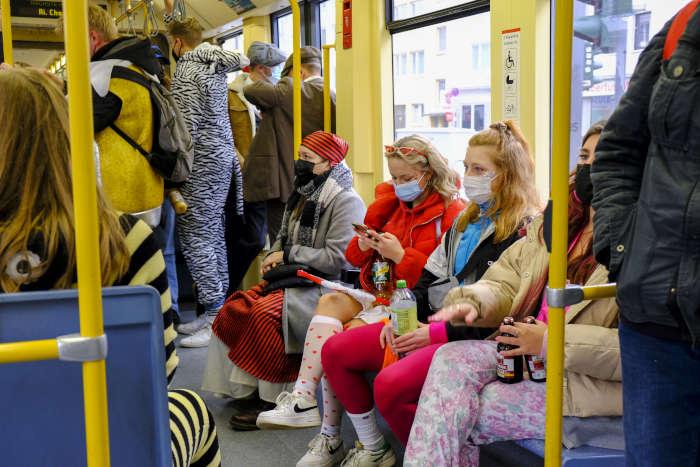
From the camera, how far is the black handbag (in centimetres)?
340

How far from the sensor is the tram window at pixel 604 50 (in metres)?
3.20

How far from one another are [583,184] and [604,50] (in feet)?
4.83

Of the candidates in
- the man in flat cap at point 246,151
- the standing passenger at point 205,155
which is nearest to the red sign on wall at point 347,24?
the man in flat cap at point 246,151

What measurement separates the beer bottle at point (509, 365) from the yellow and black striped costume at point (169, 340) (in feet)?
2.70

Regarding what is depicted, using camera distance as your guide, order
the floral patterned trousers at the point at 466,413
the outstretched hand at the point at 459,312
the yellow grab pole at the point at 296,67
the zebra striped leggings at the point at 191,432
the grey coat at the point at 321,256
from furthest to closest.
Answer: the yellow grab pole at the point at 296,67
the grey coat at the point at 321,256
the outstretched hand at the point at 459,312
the floral patterned trousers at the point at 466,413
the zebra striped leggings at the point at 191,432

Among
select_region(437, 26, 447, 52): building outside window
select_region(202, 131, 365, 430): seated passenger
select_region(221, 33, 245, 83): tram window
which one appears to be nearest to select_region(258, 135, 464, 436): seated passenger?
select_region(202, 131, 365, 430): seated passenger

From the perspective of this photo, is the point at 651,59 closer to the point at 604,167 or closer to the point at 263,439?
the point at 604,167

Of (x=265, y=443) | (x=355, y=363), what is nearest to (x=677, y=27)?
(x=355, y=363)

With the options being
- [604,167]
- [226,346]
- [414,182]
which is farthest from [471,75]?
[604,167]

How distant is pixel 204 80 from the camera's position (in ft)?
14.5

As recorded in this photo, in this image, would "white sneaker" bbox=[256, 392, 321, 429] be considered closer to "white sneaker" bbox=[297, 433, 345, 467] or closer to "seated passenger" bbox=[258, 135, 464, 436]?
"seated passenger" bbox=[258, 135, 464, 436]

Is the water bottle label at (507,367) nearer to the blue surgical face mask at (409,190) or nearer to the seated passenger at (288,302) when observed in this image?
the blue surgical face mask at (409,190)

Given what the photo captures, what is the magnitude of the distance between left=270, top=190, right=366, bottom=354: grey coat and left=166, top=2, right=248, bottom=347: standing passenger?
1.21m

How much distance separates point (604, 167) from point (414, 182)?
5.63 ft
